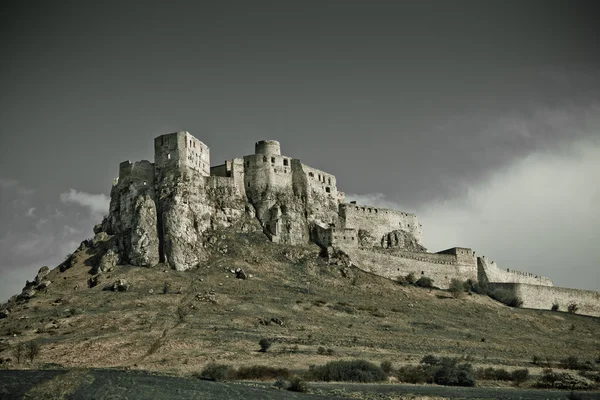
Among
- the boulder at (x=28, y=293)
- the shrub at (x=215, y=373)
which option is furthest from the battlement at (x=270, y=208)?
the shrub at (x=215, y=373)

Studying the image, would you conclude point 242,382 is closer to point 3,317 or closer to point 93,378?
point 93,378

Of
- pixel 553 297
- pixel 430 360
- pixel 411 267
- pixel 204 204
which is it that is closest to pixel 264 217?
pixel 204 204

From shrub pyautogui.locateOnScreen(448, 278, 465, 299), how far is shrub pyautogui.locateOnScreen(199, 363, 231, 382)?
138ft

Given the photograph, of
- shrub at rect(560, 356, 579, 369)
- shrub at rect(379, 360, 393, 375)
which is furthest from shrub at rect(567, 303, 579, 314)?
shrub at rect(379, 360, 393, 375)

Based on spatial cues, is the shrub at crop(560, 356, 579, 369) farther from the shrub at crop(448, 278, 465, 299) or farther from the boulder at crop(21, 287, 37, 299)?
the boulder at crop(21, 287, 37, 299)

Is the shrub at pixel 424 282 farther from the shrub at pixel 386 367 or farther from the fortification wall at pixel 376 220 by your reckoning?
the shrub at pixel 386 367

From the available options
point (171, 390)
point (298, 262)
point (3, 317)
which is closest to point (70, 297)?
point (3, 317)

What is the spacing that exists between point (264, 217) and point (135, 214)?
48.7 feet

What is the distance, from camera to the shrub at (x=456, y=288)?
79125mm

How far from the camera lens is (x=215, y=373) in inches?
1642

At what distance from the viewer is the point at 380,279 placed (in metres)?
77.4

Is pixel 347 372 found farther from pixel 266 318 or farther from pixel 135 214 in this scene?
pixel 135 214

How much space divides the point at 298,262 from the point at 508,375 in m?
30.1

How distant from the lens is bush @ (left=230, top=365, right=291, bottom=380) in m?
43.6
